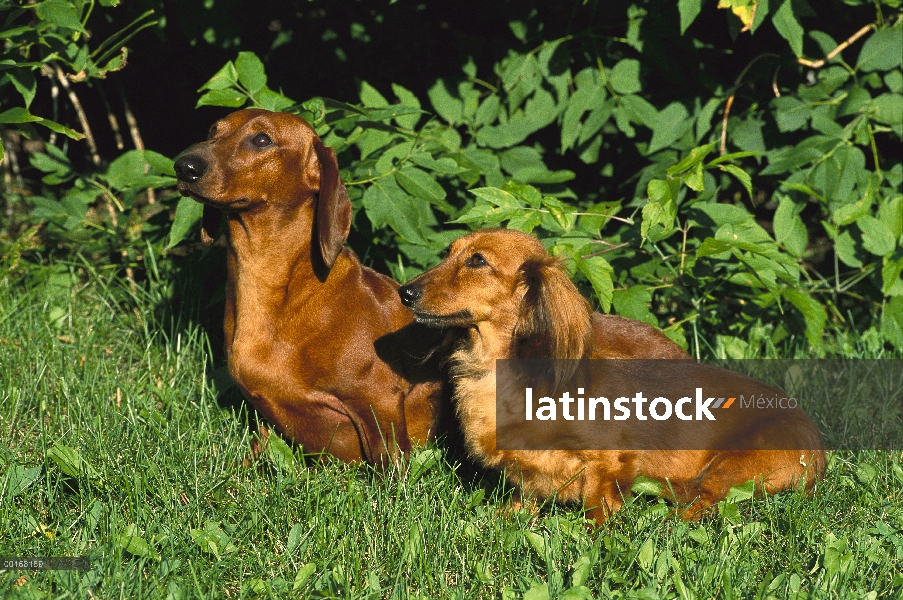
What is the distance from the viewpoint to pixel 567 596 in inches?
88.0

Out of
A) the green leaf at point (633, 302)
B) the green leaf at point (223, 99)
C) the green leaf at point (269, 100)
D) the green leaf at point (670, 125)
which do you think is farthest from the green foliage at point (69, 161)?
the green leaf at point (670, 125)

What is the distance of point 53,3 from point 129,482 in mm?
1611

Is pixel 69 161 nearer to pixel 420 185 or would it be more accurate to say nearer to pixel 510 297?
pixel 420 185

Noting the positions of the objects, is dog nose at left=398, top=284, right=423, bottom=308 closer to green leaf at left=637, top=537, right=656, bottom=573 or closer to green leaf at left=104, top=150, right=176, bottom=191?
green leaf at left=637, top=537, right=656, bottom=573

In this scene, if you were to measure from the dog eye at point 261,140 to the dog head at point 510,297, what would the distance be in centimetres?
64

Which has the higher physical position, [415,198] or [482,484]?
[415,198]

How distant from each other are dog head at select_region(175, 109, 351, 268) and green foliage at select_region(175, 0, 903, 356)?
0.41 m

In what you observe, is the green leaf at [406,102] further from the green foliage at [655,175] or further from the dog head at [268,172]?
the dog head at [268,172]

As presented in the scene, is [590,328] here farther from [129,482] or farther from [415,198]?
[129,482]

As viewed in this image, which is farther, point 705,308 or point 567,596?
point 705,308

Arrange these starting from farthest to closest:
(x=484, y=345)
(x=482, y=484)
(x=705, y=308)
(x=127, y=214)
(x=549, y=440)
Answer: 1. (x=127, y=214)
2. (x=705, y=308)
3. (x=482, y=484)
4. (x=484, y=345)
5. (x=549, y=440)

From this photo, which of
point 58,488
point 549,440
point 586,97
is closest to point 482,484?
point 549,440

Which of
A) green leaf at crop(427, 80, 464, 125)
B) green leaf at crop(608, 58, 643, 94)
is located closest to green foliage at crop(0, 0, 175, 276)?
green leaf at crop(427, 80, 464, 125)

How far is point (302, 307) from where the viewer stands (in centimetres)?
304
